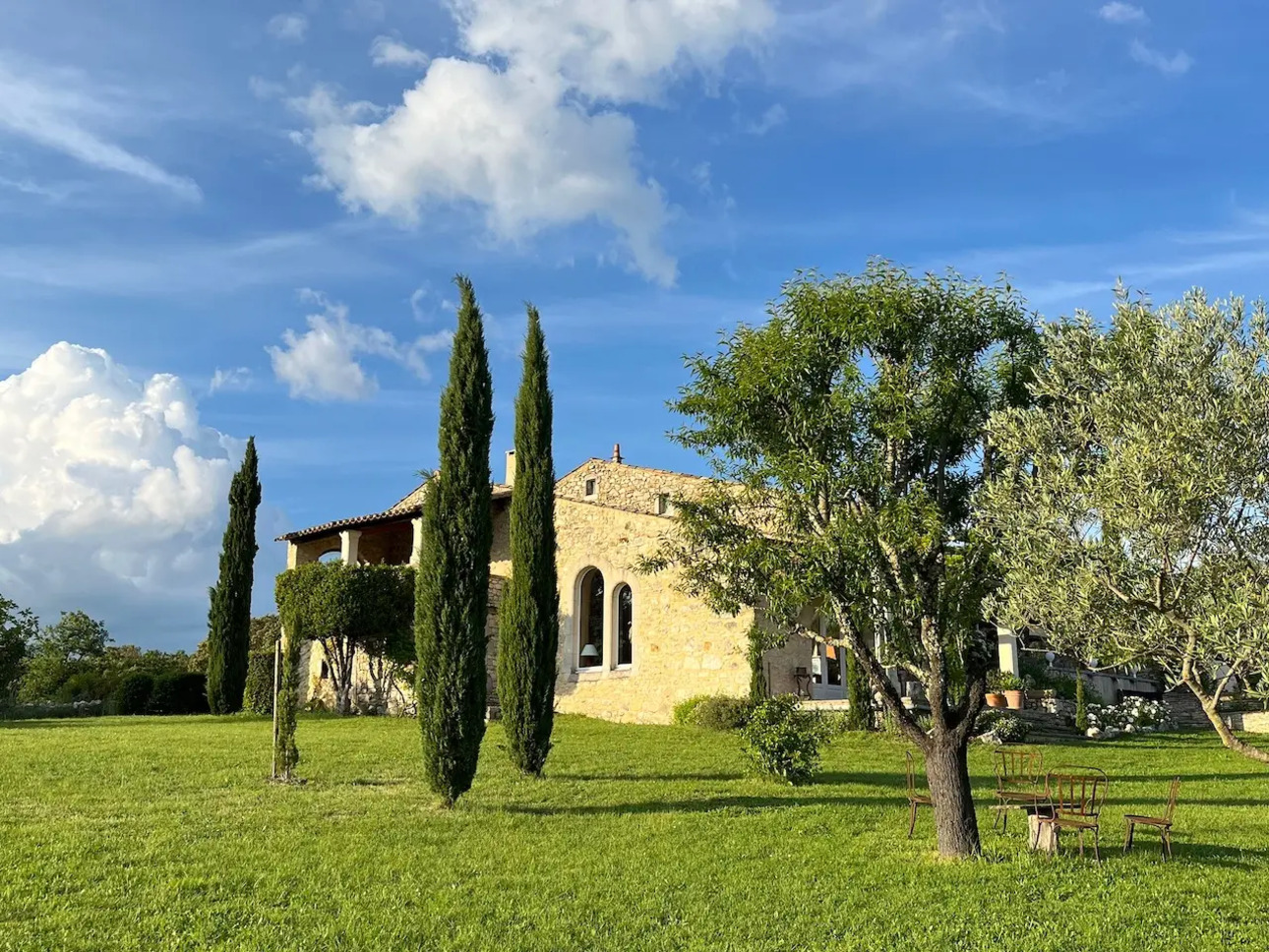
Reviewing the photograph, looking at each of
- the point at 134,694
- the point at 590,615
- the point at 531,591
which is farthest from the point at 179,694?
the point at 531,591

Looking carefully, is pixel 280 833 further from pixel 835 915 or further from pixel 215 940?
pixel 835 915

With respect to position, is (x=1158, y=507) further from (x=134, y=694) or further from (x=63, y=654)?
(x=63, y=654)

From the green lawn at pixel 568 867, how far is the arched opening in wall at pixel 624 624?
9.96 m

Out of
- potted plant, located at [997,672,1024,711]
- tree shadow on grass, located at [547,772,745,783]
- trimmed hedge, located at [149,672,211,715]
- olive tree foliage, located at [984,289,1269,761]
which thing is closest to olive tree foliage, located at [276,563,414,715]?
trimmed hedge, located at [149,672,211,715]

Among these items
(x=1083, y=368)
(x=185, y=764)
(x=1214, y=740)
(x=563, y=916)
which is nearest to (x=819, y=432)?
(x=1083, y=368)

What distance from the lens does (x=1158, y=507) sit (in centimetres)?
920

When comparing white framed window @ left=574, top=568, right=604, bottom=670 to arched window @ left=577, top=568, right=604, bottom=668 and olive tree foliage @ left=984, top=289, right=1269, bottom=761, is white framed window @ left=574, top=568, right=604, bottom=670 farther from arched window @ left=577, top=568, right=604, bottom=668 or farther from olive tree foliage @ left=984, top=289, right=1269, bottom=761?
olive tree foliage @ left=984, top=289, right=1269, bottom=761

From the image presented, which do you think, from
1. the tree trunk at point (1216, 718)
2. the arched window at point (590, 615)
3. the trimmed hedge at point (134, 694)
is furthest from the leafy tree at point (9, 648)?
the tree trunk at point (1216, 718)

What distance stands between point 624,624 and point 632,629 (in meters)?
0.84

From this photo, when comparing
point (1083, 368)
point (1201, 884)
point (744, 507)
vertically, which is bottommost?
point (1201, 884)

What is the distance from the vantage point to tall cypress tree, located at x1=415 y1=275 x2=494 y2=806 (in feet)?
46.3

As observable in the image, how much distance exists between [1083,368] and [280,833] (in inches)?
410

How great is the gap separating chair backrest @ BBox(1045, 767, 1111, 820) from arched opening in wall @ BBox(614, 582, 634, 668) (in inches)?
476

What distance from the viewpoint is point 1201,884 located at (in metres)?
10.2
